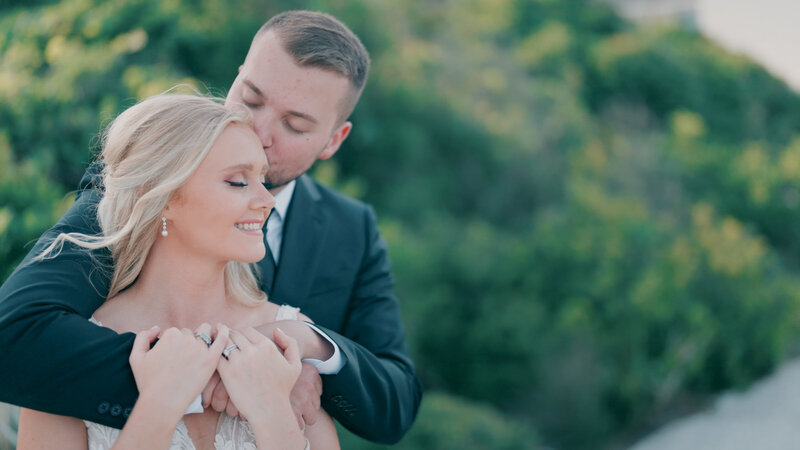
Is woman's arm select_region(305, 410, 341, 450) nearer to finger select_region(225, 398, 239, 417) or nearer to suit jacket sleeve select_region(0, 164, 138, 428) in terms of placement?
finger select_region(225, 398, 239, 417)

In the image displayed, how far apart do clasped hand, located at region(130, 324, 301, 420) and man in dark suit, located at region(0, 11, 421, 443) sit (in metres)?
0.07

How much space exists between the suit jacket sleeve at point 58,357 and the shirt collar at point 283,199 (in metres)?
1.05

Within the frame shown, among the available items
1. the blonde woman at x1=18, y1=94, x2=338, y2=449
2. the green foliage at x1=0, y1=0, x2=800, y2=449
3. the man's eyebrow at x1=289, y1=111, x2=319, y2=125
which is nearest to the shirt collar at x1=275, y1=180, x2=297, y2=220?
the man's eyebrow at x1=289, y1=111, x2=319, y2=125

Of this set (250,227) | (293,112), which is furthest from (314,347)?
(293,112)

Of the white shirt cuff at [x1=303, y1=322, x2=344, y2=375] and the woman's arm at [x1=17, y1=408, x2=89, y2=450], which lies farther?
the white shirt cuff at [x1=303, y1=322, x2=344, y2=375]

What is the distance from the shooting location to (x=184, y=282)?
234 cm

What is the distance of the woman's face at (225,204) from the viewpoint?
2201 millimetres

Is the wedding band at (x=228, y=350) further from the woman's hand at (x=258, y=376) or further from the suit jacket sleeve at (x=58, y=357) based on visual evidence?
the suit jacket sleeve at (x=58, y=357)

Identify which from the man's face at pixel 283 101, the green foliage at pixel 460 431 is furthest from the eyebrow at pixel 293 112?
the green foliage at pixel 460 431

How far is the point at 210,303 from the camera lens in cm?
240

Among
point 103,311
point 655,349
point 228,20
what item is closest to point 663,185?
point 655,349

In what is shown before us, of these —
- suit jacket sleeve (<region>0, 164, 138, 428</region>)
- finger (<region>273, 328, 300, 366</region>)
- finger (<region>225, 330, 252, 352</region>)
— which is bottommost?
suit jacket sleeve (<region>0, 164, 138, 428</region>)

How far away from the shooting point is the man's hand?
7.39 ft

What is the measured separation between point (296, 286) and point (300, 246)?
18cm
